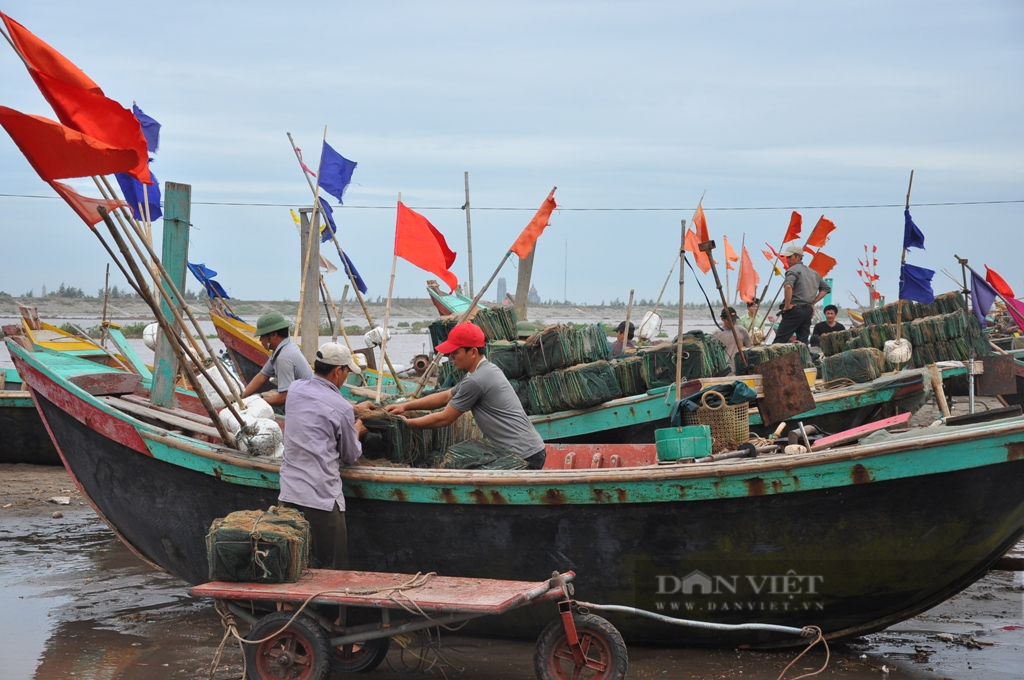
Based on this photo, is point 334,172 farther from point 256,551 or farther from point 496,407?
point 256,551

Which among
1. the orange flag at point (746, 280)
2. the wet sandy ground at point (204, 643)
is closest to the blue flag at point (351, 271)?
the wet sandy ground at point (204, 643)

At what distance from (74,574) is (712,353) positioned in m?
5.93

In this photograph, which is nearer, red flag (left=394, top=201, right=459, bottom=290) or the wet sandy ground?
the wet sandy ground

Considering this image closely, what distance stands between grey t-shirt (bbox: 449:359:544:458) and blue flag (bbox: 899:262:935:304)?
288 inches

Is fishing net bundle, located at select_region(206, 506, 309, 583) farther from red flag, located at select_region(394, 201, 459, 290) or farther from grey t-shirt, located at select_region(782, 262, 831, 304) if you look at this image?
grey t-shirt, located at select_region(782, 262, 831, 304)

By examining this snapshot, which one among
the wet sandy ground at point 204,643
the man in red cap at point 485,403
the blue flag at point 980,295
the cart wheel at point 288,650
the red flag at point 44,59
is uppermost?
the red flag at point 44,59

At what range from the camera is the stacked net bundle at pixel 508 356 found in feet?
29.5

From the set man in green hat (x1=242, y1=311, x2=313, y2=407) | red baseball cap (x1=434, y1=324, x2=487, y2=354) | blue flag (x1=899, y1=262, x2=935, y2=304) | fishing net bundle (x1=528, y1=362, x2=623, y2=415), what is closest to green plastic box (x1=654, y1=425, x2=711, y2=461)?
red baseball cap (x1=434, y1=324, x2=487, y2=354)

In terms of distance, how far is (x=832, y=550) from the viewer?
5.06 m

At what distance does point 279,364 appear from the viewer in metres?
6.70

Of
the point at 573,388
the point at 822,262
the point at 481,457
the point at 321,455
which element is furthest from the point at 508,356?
the point at 822,262

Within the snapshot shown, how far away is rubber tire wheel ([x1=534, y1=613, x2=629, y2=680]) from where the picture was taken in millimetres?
4512

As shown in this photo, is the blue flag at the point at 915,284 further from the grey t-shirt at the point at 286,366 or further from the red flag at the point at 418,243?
the grey t-shirt at the point at 286,366

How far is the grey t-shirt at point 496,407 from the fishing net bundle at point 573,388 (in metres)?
3.07
